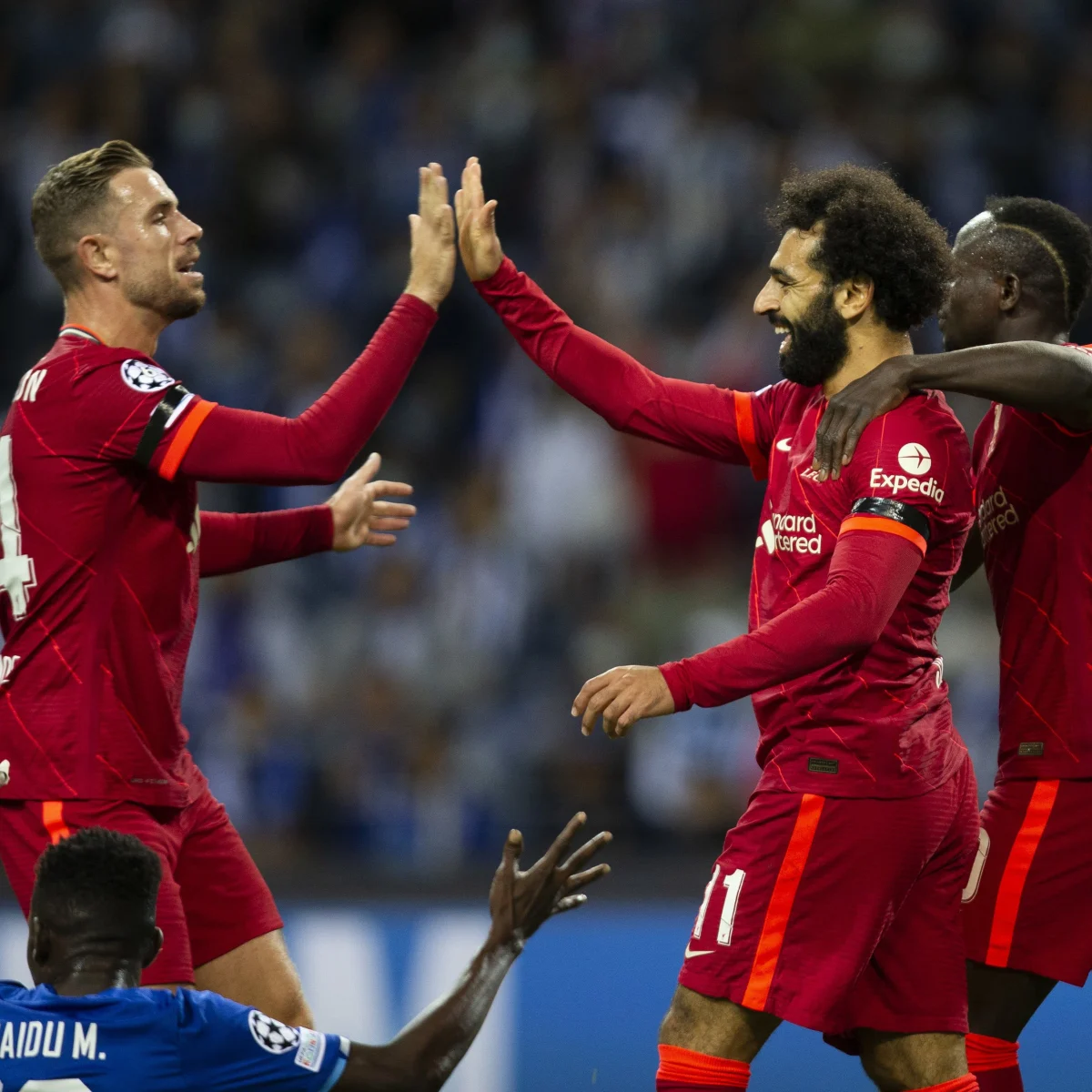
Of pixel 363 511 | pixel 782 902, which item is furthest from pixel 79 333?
pixel 782 902

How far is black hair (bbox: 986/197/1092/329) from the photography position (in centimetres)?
444

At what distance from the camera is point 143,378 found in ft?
13.3

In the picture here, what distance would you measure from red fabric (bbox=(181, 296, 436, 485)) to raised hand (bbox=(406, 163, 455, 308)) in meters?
0.12

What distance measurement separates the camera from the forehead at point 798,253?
4156mm

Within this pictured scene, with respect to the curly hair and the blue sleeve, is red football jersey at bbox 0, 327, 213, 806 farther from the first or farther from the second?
the curly hair

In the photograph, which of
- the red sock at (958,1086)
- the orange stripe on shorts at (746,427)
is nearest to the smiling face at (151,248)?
the orange stripe on shorts at (746,427)

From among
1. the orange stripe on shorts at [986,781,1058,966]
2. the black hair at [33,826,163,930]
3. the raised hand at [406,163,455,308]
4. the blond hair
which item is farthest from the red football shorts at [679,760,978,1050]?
the blond hair

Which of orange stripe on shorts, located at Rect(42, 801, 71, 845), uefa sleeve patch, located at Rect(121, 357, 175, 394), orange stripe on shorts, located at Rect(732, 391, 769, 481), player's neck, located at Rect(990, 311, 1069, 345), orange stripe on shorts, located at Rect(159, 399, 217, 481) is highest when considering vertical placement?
player's neck, located at Rect(990, 311, 1069, 345)

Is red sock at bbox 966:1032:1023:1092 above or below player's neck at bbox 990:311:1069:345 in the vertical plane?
below

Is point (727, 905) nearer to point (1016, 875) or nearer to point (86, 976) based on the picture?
point (1016, 875)

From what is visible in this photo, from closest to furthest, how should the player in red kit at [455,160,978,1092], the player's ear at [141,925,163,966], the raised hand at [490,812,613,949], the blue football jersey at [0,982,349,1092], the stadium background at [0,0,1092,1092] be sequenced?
the blue football jersey at [0,982,349,1092], the player's ear at [141,925,163,966], the raised hand at [490,812,613,949], the player in red kit at [455,160,978,1092], the stadium background at [0,0,1092,1092]

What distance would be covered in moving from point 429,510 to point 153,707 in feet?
17.5

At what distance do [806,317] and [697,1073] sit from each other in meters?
1.70

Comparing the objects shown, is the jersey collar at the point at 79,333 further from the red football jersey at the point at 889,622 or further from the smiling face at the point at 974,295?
the smiling face at the point at 974,295
